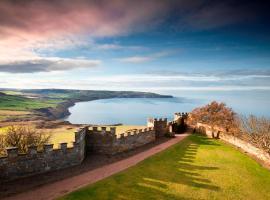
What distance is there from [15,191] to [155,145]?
19047 millimetres

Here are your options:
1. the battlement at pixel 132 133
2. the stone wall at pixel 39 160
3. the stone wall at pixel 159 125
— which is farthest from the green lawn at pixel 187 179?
the stone wall at pixel 159 125

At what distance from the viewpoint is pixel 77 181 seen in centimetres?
1944

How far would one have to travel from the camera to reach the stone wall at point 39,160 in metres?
18.1

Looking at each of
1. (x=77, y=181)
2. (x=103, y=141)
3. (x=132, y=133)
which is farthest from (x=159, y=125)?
(x=77, y=181)

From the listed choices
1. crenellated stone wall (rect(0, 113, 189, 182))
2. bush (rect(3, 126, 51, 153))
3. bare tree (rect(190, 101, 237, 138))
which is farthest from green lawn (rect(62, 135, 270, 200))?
bare tree (rect(190, 101, 237, 138))

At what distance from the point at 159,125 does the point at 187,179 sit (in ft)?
52.4

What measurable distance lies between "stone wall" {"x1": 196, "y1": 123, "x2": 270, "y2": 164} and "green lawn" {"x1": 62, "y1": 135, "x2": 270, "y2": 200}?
209cm

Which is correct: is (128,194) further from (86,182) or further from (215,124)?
(215,124)

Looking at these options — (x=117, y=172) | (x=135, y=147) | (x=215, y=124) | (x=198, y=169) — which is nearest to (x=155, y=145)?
(x=135, y=147)

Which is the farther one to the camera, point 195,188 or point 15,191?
point 195,188

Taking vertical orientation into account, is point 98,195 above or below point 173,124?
below

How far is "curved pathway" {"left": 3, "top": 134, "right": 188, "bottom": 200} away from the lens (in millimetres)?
16594

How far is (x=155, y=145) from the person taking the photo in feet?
106

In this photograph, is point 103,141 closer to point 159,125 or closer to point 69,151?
point 69,151
